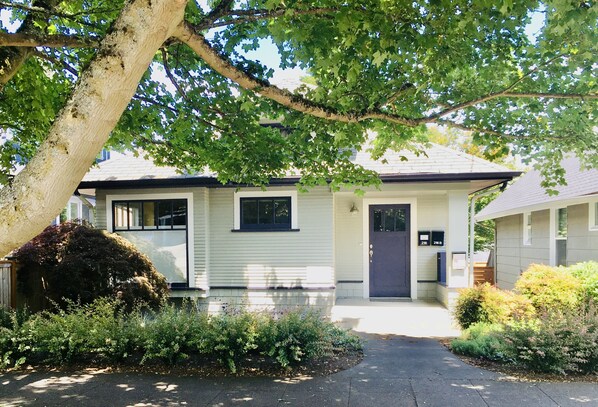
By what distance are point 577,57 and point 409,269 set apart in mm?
6938

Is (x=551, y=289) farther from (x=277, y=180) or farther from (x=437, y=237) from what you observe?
(x=277, y=180)

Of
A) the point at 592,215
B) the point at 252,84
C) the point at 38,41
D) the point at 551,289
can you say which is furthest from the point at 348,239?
the point at 38,41

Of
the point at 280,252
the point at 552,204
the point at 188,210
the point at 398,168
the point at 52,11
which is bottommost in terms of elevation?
the point at 280,252

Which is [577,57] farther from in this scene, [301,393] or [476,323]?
Answer: [301,393]

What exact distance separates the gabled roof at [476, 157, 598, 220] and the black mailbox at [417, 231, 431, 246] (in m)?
3.01

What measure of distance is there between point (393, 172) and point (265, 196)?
10.4 ft

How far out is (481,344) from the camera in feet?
19.0

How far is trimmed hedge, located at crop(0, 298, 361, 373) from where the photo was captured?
5309 millimetres

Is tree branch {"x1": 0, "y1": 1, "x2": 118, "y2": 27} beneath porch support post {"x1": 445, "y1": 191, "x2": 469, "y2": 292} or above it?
above

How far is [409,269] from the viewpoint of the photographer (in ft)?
34.8

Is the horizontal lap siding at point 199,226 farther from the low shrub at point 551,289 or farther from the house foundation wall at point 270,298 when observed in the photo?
the low shrub at point 551,289

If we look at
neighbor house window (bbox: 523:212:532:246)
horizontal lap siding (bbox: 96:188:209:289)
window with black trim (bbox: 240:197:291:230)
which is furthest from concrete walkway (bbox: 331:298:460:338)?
neighbor house window (bbox: 523:212:532:246)

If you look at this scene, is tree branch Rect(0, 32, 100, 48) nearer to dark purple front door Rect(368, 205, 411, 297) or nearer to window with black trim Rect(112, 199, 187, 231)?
window with black trim Rect(112, 199, 187, 231)

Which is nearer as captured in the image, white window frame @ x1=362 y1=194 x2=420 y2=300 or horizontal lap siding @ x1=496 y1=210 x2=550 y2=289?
white window frame @ x1=362 y1=194 x2=420 y2=300
